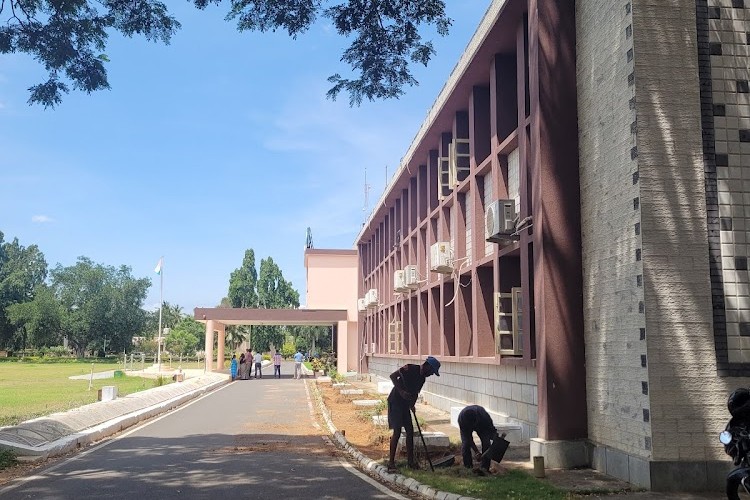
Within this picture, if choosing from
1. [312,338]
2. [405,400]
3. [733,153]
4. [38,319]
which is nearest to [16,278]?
[38,319]

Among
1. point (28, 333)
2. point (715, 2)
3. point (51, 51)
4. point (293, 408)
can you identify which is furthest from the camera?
point (28, 333)

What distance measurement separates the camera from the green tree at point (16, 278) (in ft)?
289

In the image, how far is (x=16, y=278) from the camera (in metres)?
94.1

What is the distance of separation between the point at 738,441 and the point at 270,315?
3954cm

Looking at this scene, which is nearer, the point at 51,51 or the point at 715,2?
the point at 715,2

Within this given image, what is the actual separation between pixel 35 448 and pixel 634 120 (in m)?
11.0

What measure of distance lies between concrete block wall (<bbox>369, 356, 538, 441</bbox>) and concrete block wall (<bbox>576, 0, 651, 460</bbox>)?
2281mm

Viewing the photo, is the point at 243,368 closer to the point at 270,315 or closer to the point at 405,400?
the point at 270,315

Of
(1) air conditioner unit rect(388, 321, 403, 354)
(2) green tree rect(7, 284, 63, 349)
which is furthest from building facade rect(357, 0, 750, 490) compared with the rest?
(2) green tree rect(7, 284, 63, 349)

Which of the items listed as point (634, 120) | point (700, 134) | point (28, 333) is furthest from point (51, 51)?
point (28, 333)

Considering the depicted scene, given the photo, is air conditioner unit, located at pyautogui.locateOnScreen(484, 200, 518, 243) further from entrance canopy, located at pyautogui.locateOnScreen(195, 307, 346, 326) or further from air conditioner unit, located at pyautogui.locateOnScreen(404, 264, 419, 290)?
entrance canopy, located at pyautogui.locateOnScreen(195, 307, 346, 326)

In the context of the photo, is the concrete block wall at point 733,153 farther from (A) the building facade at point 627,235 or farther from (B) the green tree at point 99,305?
(B) the green tree at point 99,305

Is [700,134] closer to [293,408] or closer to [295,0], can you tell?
[295,0]

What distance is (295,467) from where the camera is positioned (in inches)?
433
